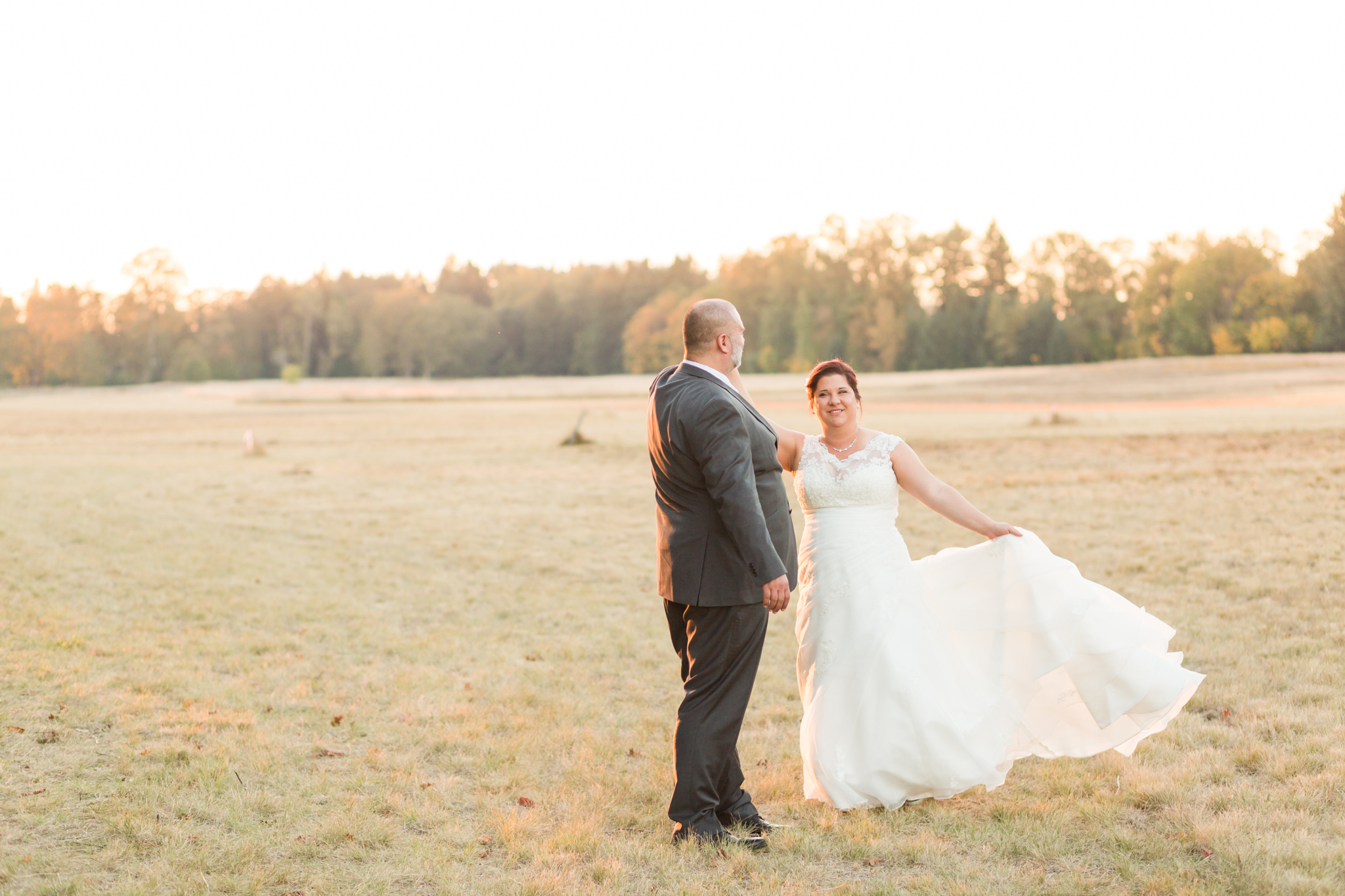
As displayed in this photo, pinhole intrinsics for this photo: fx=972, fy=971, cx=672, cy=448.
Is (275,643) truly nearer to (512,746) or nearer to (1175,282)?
(512,746)

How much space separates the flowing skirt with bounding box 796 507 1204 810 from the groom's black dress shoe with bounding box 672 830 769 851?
463 mm

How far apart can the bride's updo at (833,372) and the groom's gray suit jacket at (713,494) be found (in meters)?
0.52

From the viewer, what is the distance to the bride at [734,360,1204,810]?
437 cm

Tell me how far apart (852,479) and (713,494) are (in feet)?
3.30

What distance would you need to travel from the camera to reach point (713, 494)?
3.83 m

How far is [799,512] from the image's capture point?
49.0ft

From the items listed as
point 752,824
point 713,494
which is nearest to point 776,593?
point 713,494

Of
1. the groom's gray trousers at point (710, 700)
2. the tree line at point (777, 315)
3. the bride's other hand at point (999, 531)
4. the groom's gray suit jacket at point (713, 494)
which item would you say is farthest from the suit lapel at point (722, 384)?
the tree line at point (777, 315)

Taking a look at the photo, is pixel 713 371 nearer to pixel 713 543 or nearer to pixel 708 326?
pixel 708 326

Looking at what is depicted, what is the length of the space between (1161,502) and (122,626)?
12676mm

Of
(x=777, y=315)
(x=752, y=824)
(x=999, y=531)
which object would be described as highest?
(x=777, y=315)

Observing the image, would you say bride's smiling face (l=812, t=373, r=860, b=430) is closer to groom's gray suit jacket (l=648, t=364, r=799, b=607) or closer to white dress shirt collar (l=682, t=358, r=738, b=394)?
groom's gray suit jacket (l=648, t=364, r=799, b=607)

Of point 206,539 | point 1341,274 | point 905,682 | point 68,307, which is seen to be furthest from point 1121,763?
point 68,307

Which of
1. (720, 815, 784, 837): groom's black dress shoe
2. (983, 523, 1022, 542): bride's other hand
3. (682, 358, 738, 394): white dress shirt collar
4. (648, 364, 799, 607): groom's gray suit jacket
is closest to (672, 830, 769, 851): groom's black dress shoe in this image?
(720, 815, 784, 837): groom's black dress shoe
